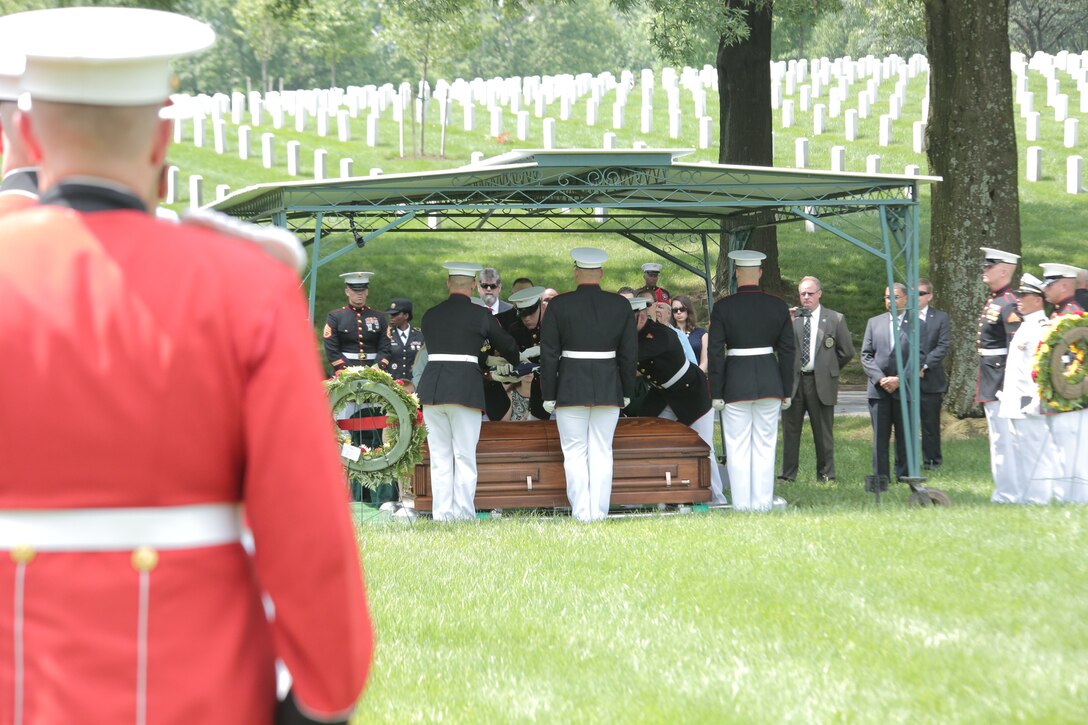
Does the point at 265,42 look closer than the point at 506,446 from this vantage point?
No

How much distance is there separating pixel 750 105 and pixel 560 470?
10683 millimetres

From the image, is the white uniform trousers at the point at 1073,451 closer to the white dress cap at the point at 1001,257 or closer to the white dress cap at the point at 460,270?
the white dress cap at the point at 1001,257

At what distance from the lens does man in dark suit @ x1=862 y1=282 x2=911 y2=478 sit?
13906 mm

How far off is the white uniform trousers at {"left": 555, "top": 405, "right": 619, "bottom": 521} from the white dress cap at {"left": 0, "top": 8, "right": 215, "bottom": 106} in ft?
31.9

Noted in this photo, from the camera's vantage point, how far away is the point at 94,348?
83.7 inches

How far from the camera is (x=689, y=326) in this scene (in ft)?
47.5

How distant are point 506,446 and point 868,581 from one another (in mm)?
4597

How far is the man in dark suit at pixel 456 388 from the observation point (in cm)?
1183

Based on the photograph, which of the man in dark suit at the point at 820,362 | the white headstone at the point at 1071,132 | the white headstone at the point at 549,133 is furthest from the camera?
the white headstone at the point at 549,133

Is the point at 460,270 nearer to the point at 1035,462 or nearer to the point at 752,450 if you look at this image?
the point at 752,450

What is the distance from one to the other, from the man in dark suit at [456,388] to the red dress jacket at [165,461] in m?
9.55

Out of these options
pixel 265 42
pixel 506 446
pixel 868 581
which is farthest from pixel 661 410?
pixel 265 42

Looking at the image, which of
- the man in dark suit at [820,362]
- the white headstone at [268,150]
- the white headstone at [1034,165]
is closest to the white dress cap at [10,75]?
the man in dark suit at [820,362]

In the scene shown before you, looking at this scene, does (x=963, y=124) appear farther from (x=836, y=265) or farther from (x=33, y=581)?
(x=33, y=581)
